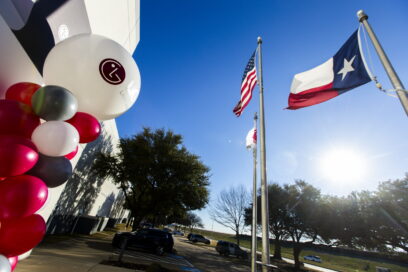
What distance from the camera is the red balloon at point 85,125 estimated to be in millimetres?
2611

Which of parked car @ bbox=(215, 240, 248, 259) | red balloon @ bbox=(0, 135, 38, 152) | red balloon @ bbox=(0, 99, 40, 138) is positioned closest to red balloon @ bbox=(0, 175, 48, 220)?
red balloon @ bbox=(0, 135, 38, 152)

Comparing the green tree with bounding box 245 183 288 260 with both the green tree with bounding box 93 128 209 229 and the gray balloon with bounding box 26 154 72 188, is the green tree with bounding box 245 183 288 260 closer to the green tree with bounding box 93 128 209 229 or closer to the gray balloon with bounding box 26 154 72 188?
the green tree with bounding box 93 128 209 229

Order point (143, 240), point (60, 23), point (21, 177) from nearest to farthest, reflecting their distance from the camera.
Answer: point (21, 177) < point (60, 23) < point (143, 240)

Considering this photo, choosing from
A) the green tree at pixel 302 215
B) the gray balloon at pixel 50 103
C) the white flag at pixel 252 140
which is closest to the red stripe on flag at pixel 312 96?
the white flag at pixel 252 140

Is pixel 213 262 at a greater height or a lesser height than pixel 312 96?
lesser

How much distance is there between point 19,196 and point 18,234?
42cm

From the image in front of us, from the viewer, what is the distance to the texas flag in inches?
160

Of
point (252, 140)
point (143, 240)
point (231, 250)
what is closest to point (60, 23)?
point (252, 140)

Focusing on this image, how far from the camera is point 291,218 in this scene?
21734 millimetres

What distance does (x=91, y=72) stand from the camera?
8.44 ft

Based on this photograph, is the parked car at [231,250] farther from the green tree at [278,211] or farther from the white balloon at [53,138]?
the white balloon at [53,138]

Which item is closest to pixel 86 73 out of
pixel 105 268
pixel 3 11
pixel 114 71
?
pixel 114 71

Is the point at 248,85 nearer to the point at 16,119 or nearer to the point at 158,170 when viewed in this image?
the point at 16,119

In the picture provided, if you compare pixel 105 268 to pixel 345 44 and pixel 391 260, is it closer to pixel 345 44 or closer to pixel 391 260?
pixel 345 44
